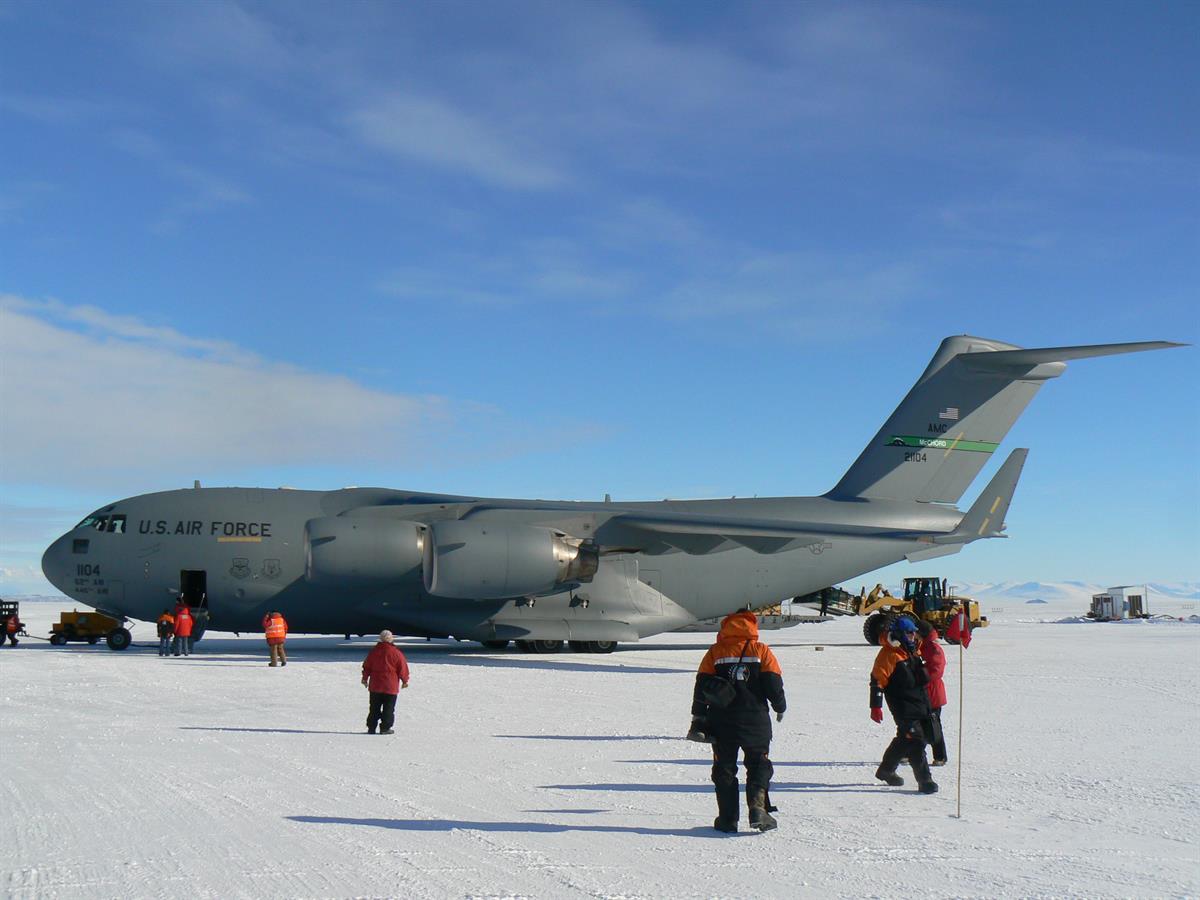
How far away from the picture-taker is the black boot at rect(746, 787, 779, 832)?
6.39 m

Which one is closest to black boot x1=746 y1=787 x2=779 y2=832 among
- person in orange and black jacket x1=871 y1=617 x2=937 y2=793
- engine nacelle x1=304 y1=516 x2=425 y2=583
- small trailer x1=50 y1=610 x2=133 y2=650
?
person in orange and black jacket x1=871 y1=617 x2=937 y2=793

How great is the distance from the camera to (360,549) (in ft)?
63.8

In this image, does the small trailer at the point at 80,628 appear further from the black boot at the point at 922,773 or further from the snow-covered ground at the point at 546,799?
the black boot at the point at 922,773

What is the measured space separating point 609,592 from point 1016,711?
33.2 ft

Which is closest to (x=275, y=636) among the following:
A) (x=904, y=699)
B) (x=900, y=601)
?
(x=904, y=699)

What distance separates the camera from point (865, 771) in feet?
28.2

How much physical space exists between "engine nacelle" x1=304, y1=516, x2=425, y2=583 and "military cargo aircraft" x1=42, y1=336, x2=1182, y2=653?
0.03 metres

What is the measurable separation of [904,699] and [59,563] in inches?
701

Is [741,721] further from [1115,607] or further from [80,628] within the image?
[1115,607]

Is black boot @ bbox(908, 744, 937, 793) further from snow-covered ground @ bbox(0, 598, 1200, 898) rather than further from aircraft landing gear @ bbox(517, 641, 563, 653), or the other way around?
aircraft landing gear @ bbox(517, 641, 563, 653)

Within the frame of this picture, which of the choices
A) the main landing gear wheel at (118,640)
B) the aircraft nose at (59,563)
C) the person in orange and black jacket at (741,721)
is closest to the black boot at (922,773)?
the person in orange and black jacket at (741,721)

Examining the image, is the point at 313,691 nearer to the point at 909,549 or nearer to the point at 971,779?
the point at 971,779

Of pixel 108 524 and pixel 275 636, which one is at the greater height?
pixel 108 524

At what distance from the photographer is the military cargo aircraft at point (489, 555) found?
63.9ft
